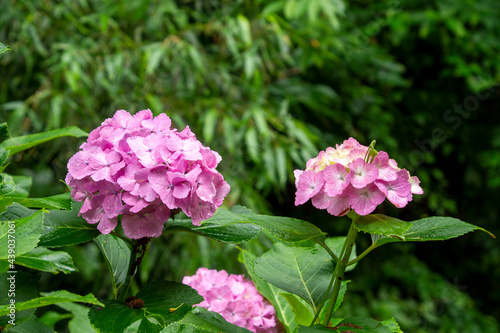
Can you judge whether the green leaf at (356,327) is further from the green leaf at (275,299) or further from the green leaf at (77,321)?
the green leaf at (77,321)

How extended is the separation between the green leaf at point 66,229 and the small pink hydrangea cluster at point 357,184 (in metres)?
0.18

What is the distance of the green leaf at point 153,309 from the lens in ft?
1.27

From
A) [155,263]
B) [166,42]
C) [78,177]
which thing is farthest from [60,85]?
[78,177]

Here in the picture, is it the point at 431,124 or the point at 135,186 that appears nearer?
the point at 135,186

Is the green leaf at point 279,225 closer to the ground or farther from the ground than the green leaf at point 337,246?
farther from the ground

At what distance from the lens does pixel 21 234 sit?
344 millimetres

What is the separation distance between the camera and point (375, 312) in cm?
241

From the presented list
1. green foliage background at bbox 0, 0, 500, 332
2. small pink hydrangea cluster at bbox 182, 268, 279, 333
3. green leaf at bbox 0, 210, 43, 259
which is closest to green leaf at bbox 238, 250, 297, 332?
small pink hydrangea cluster at bbox 182, 268, 279, 333

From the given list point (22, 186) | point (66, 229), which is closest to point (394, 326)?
point (66, 229)

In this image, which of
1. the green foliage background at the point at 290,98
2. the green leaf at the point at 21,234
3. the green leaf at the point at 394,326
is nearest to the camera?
the green leaf at the point at 21,234

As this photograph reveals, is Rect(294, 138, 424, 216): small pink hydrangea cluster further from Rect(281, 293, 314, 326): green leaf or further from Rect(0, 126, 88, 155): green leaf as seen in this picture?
Rect(0, 126, 88, 155): green leaf

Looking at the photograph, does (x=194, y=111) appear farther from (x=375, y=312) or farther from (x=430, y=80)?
(x=430, y=80)

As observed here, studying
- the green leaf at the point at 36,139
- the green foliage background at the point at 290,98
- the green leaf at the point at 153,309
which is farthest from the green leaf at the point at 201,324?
the green foliage background at the point at 290,98

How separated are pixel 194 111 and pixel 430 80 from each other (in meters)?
1.76
